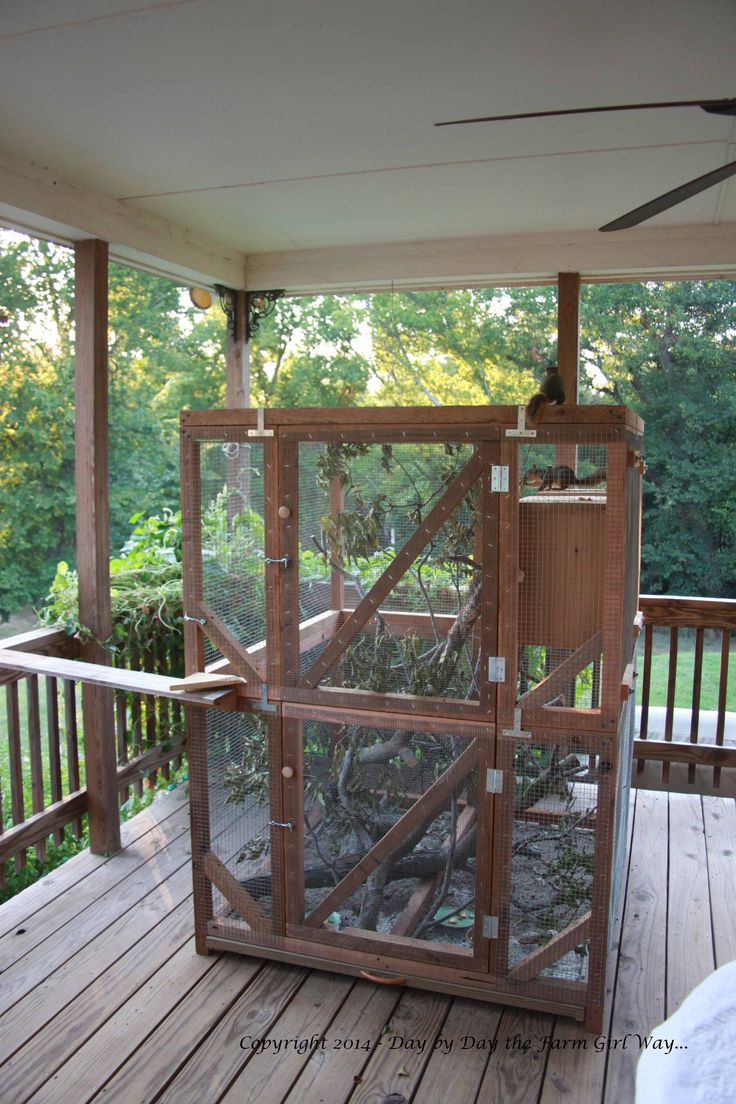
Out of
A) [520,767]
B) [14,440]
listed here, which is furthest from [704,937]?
[14,440]

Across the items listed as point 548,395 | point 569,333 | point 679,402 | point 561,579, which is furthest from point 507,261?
point 679,402

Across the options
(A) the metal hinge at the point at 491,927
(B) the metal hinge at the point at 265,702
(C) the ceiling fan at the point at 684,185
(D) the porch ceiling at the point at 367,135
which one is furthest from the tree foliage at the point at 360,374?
(A) the metal hinge at the point at 491,927

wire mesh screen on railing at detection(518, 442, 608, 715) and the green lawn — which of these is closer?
wire mesh screen on railing at detection(518, 442, 608, 715)

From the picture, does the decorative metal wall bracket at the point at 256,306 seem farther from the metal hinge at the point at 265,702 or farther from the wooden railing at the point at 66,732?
the metal hinge at the point at 265,702

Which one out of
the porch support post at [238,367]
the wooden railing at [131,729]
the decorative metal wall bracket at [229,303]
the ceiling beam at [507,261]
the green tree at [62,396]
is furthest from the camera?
the green tree at [62,396]

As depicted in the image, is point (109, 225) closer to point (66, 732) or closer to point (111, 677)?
point (111, 677)

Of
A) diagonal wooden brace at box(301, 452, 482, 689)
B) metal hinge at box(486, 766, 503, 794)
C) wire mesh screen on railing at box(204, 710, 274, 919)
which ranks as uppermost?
diagonal wooden brace at box(301, 452, 482, 689)

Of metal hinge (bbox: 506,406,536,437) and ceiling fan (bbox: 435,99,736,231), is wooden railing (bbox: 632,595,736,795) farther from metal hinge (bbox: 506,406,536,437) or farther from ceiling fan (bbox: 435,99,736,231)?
ceiling fan (bbox: 435,99,736,231)

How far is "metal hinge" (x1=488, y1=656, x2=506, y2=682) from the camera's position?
2355 mm

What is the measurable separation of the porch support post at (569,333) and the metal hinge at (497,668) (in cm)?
177

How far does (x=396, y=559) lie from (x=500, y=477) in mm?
385

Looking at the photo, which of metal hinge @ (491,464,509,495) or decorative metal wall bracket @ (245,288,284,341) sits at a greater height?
decorative metal wall bracket @ (245,288,284,341)

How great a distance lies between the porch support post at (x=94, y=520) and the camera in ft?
10.7

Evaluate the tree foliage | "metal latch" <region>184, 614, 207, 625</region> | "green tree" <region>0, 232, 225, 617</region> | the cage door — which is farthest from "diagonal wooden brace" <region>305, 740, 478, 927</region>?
"green tree" <region>0, 232, 225, 617</region>
